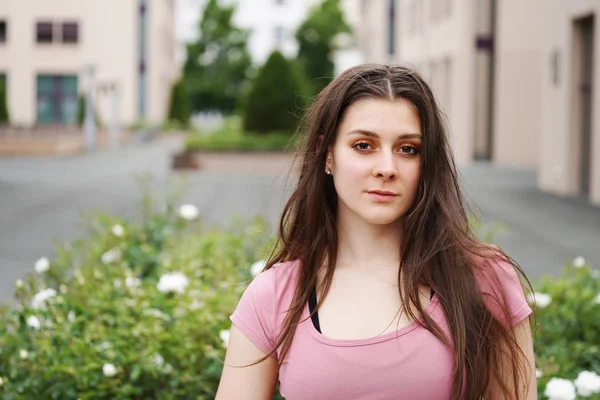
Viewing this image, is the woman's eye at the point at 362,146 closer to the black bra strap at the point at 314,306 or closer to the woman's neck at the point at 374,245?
the woman's neck at the point at 374,245

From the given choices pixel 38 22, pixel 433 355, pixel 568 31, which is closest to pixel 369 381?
pixel 433 355

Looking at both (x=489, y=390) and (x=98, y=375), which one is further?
(x=98, y=375)

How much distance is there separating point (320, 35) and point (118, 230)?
58.8m

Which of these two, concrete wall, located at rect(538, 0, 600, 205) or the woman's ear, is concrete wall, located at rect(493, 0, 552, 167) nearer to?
concrete wall, located at rect(538, 0, 600, 205)

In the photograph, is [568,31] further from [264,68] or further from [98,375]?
[98,375]

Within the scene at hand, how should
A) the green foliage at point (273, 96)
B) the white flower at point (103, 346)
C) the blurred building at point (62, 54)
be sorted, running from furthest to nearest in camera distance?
the blurred building at point (62, 54) < the green foliage at point (273, 96) < the white flower at point (103, 346)

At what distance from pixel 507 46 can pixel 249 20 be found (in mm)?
58019

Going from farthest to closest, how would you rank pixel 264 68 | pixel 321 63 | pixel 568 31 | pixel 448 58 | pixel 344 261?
pixel 321 63 → pixel 448 58 → pixel 264 68 → pixel 568 31 → pixel 344 261

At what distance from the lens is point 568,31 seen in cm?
2020

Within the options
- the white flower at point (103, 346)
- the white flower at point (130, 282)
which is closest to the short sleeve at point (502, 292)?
the white flower at point (103, 346)

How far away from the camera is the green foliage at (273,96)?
2797cm

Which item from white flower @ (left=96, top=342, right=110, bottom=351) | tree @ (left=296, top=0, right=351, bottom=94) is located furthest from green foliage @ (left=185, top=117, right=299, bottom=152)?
tree @ (left=296, top=0, right=351, bottom=94)

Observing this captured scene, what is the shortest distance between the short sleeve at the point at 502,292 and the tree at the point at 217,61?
67.0 m

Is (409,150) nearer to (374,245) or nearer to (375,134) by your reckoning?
(375,134)
